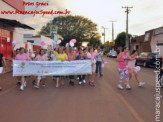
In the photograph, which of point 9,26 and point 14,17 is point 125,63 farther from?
point 14,17

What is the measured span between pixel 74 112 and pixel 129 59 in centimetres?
398

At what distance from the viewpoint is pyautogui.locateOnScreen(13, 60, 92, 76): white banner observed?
29.9 feet

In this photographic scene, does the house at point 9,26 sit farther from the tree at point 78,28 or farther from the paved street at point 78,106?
the tree at point 78,28

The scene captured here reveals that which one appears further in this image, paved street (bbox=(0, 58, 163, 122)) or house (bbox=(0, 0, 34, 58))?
house (bbox=(0, 0, 34, 58))

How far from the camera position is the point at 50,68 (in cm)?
940

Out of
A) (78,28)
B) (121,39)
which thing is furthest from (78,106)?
(78,28)

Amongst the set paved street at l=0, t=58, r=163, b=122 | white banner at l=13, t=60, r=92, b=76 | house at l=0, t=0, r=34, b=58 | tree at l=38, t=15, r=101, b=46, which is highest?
tree at l=38, t=15, r=101, b=46

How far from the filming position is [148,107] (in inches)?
228

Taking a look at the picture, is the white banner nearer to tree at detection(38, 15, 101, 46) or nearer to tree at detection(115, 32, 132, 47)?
tree at detection(115, 32, 132, 47)

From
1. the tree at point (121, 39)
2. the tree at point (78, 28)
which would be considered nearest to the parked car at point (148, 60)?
the tree at point (121, 39)

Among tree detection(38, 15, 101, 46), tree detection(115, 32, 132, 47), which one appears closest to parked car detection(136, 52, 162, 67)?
tree detection(115, 32, 132, 47)

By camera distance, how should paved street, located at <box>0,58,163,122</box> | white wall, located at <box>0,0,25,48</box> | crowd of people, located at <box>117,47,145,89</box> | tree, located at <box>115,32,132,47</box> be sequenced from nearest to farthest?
paved street, located at <box>0,58,163,122</box> < crowd of people, located at <box>117,47,145,89</box> < white wall, located at <box>0,0,25,48</box> < tree, located at <box>115,32,132,47</box>

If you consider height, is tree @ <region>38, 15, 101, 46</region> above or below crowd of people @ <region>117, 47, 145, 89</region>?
above

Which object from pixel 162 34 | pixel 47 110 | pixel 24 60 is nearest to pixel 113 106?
pixel 47 110
